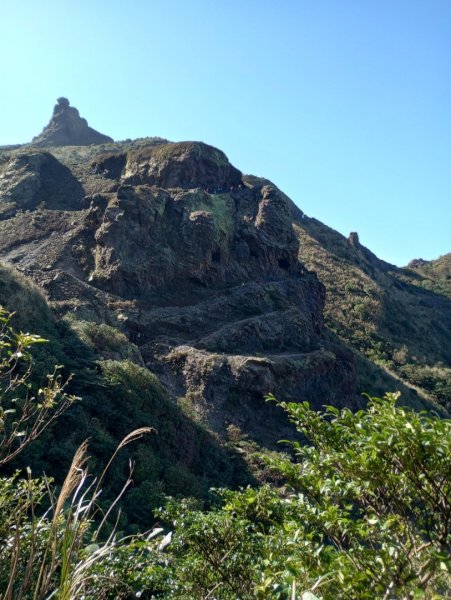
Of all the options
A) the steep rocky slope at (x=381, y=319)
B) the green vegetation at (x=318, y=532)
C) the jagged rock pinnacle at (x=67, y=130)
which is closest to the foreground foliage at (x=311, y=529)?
the green vegetation at (x=318, y=532)

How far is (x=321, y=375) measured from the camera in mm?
21844

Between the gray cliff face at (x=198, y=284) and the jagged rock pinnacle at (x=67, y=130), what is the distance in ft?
162

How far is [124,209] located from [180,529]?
22495 millimetres

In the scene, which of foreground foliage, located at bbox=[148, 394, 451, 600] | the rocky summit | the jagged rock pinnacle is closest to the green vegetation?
foreground foliage, located at bbox=[148, 394, 451, 600]

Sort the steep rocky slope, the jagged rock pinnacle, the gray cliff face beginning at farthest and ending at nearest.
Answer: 1. the jagged rock pinnacle
2. the steep rocky slope
3. the gray cliff face

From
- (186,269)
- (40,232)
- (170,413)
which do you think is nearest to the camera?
(170,413)

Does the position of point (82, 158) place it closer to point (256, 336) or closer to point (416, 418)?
point (256, 336)

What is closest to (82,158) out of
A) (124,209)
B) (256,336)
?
(124,209)

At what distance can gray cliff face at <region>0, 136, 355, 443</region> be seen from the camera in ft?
64.1

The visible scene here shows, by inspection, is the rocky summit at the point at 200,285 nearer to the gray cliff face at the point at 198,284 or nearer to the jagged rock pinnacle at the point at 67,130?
the gray cliff face at the point at 198,284

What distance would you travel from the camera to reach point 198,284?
2502 cm

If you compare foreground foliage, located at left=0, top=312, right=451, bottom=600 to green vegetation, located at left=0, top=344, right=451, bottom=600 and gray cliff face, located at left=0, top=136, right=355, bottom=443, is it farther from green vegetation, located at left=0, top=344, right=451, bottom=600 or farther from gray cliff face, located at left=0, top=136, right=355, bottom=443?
gray cliff face, located at left=0, top=136, right=355, bottom=443

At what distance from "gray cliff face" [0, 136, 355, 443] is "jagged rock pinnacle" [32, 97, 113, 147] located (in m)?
49.2

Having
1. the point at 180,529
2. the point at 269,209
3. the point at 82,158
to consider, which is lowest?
the point at 180,529
